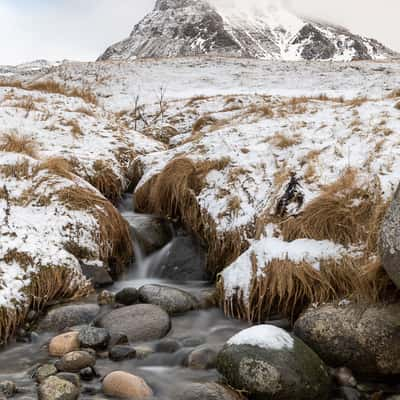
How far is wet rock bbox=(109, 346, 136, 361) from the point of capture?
3.90 meters

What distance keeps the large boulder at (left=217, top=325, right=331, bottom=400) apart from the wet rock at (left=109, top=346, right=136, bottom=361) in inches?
31.8

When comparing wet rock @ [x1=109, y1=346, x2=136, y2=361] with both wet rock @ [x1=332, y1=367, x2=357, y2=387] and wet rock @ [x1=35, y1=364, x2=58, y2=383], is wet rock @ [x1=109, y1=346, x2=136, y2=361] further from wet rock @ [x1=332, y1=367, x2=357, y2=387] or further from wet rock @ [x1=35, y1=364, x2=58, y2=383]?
wet rock @ [x1=332, y1=367, x2=357, y2=387]

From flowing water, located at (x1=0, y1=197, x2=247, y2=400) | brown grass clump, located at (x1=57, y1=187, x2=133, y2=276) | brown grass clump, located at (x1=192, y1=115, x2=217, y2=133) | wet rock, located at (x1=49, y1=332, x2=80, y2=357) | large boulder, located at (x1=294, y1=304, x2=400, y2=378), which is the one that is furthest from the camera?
brown grass clump, located at (x1=192, y1=115, x2=217, y2=133)

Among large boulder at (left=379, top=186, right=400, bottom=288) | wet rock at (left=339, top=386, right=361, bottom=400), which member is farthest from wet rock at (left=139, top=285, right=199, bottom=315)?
large boulder at (left=379, top=186, right=400, bottom=288)

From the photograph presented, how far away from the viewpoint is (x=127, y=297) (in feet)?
16.4

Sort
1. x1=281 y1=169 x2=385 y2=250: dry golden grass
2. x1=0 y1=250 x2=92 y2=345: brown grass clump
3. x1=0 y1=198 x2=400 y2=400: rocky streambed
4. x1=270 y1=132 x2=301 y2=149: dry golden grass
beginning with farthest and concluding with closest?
x1=270 y1=132 x2=301 y2=149: dry golden grass < x1=281 y1=169 x2=385 y2=250: dry golden grass < x1=0 y1=250 x2=92 y2=345: brown grass clump < x1=0 y1=198 x2=400 y2=400: rocky streambed

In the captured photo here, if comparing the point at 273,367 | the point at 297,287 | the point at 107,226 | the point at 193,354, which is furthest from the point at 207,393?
the point at 107,226

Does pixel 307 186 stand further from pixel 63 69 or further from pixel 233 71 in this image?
pixel 63 69

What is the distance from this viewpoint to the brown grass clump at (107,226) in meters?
5.75

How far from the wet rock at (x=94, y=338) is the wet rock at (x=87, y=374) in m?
0.42

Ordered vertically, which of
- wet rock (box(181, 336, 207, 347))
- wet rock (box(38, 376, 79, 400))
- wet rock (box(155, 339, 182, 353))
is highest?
wet rock (box(38, 376, 79, 400))

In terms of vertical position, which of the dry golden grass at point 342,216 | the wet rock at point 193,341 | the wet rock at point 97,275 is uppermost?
the dry golden grass at point 342,216

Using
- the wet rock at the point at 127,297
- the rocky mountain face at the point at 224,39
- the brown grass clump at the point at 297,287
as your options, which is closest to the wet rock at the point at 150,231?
the wet rock at the point at 127,297

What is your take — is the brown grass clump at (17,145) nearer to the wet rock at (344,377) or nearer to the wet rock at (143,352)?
the wet rock at (143,352)
